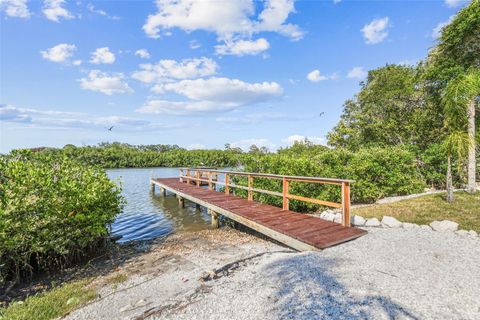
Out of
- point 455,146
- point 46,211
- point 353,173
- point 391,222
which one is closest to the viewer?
point 46,211

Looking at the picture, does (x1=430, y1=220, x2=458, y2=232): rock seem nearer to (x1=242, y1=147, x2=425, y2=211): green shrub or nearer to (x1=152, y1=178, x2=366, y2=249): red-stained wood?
(x1=152, y1=178, x2=366, y2=249): red-stained wood

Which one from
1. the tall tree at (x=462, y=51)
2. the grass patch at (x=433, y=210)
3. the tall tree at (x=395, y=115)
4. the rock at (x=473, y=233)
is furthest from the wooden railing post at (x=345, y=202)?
the tall tree at (x=395, y=115)

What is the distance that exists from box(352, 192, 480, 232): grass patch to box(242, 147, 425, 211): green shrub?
123cm

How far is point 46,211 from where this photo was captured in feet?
16.4

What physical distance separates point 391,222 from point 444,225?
1.06 meters

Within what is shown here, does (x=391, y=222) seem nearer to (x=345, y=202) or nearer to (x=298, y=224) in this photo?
(x=345, y=202)

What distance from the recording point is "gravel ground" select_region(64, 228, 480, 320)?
2.90 m

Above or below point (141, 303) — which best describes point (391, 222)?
above

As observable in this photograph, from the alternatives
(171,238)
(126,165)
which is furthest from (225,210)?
(126,165)

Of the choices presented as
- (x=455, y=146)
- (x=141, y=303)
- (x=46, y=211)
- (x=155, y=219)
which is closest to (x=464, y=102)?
(x=455, y=146)

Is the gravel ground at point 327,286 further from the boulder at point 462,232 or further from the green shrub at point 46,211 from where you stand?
the green shrub at point 46,211

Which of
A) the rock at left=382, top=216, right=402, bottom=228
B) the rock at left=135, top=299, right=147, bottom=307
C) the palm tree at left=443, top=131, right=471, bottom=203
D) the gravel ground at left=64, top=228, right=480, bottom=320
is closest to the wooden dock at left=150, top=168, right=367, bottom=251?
the gravel ground at left=64, top=228, right=480, bottom=320

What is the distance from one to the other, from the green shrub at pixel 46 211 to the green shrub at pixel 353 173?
5548 millimetres

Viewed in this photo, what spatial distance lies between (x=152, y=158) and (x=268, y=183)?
5929 cm
